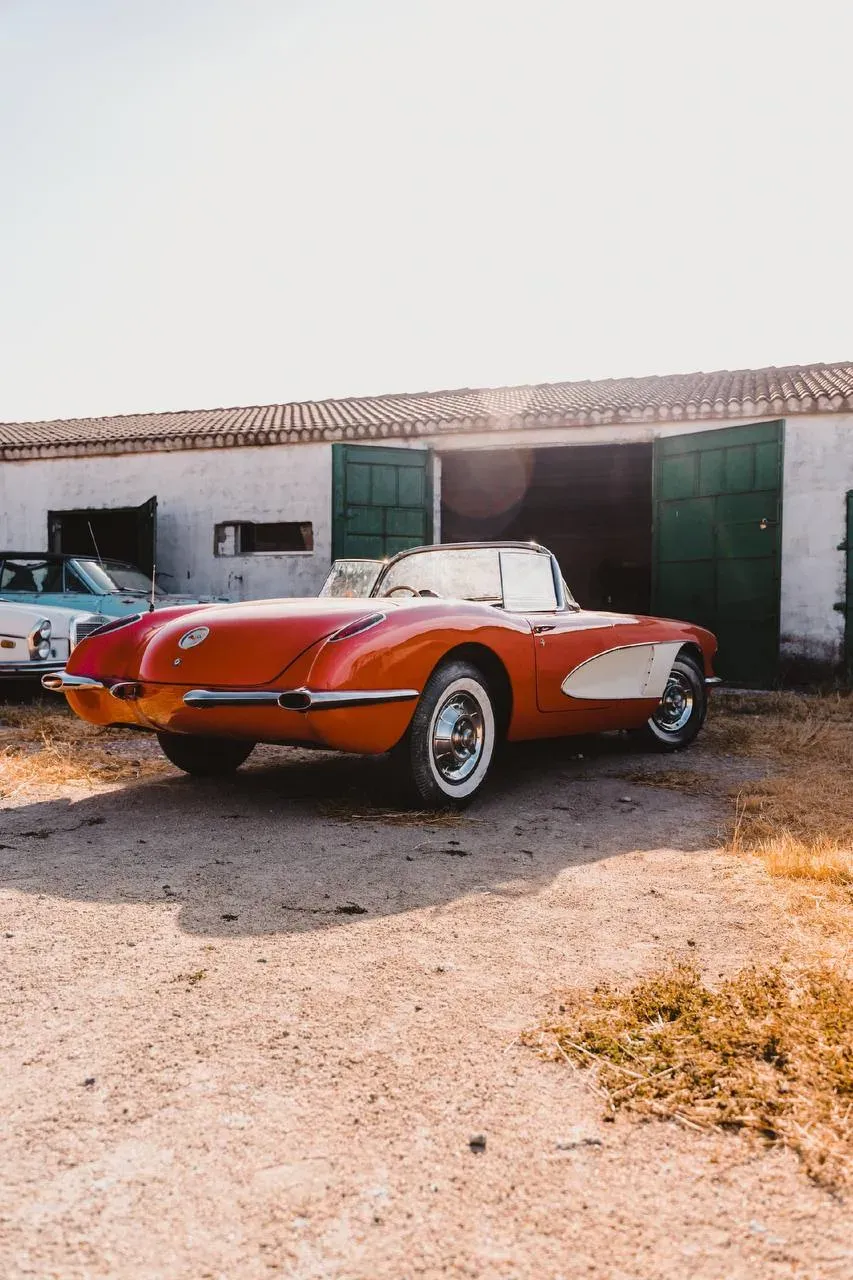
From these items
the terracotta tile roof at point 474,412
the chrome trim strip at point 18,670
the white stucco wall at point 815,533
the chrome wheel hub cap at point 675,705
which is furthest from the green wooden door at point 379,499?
the chrome wheel hub cap at point 675,705

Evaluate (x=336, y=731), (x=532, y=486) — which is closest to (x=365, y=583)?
(x=336, y=731)

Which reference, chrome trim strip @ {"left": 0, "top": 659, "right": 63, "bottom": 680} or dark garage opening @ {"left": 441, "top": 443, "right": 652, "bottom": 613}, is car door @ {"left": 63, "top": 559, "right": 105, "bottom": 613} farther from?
dark garage opening @ {"left": 441, "top": 443, "right": 652, "bottom": 613}

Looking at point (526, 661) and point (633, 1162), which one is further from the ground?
point (526, 661)

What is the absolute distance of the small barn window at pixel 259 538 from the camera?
13.9 meters

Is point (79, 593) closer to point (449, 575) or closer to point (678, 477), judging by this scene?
point (449, 575)

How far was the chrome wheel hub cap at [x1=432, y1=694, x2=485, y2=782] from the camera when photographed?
152 inches

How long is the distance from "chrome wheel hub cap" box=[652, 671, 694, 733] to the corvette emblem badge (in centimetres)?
276

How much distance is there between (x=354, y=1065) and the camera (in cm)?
180

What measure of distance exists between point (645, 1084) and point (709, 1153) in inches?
8.4

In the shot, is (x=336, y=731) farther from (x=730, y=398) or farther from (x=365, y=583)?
(x=730, y=398)

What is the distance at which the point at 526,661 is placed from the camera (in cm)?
417

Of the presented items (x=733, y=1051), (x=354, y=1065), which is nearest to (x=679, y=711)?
(x=733, y=1051)

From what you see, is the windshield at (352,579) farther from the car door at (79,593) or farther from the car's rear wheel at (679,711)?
the car door at (79,593)

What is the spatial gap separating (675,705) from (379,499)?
7773 mm
